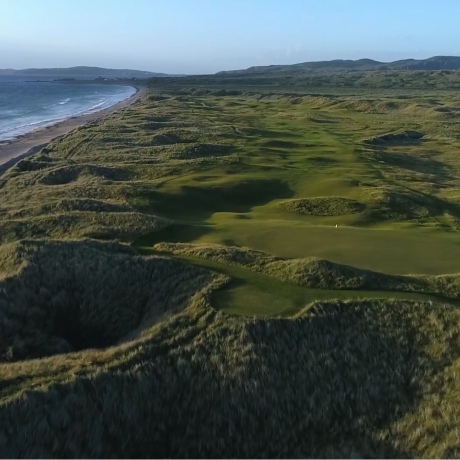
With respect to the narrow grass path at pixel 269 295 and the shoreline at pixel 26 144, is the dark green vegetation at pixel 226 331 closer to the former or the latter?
the narrow grass path at pixel 269 295

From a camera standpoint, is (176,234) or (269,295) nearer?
(269,295)

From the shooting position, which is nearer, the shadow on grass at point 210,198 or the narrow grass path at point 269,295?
the narrow grass path at point 269,295

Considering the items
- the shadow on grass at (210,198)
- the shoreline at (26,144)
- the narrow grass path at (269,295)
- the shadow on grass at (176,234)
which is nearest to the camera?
the narrow grass path at (269,295)

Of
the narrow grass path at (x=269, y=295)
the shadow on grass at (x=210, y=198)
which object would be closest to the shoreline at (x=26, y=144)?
the shadow on grass at (x=210, y=198)

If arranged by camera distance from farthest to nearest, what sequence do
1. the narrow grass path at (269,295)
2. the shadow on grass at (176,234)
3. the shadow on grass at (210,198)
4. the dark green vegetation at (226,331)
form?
the shadow on grass at (210,198) → the shadow on grass at (176,234) → the narrow grass path at (269,295) → the dark green vegetation at (226,331)

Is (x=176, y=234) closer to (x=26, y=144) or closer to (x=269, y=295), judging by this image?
(x=269, y=295)

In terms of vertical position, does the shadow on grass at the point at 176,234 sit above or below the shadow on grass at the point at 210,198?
above

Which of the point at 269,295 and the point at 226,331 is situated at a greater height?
the point at 269,295

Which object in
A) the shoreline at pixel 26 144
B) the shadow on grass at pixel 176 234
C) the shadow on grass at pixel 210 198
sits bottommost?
the shoreline at pixel 26 144

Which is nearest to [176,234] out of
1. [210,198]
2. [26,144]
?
[210,198]

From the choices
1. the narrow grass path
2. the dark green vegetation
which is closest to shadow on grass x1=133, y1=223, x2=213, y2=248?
the dark green vegetation

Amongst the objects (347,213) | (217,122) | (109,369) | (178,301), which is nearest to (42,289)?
(178,301)
